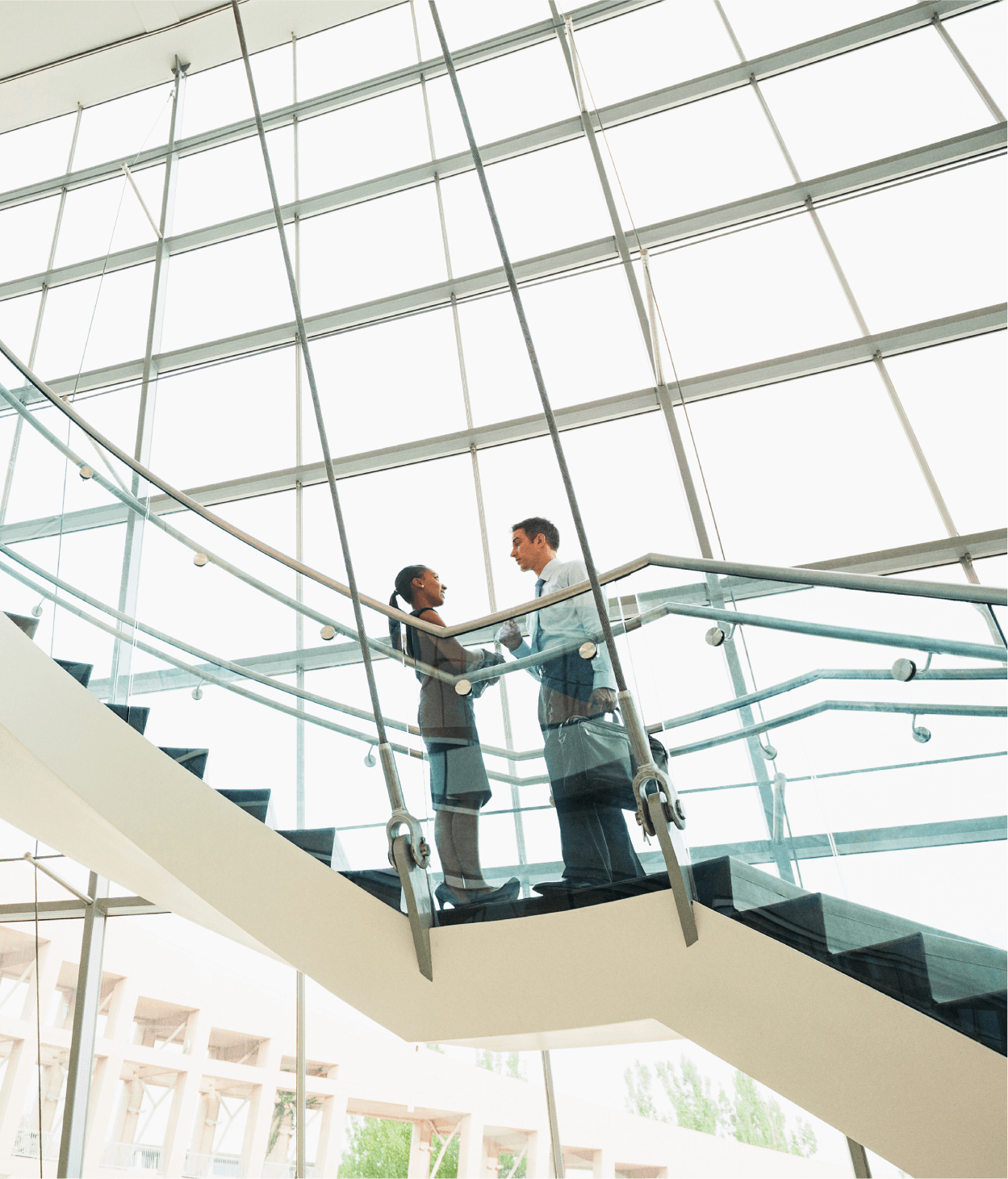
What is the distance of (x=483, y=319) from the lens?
21.9ft

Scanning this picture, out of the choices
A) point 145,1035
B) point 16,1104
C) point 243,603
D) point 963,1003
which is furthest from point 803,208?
point 16,1104

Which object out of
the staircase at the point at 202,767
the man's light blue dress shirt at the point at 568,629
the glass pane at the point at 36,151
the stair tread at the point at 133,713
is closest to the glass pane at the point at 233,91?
the glass pane at the point at 36,151

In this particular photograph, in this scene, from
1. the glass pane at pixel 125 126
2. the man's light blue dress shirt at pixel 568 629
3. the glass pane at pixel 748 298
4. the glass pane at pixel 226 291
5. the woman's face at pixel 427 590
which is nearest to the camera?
the man's light blue dress shirt at pixel 568 629

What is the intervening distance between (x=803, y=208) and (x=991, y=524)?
261 cm

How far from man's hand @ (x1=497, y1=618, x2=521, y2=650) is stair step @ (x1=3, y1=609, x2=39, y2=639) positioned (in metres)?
1.48

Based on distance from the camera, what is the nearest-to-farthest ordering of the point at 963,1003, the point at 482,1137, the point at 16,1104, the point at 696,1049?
the point at 963,1003, the point at 696,1049, the point at 482,1137, the point at 16,1104

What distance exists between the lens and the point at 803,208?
6250 millimetres

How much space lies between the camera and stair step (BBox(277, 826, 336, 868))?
269 centimetres

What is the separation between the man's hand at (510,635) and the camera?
2.71 metres

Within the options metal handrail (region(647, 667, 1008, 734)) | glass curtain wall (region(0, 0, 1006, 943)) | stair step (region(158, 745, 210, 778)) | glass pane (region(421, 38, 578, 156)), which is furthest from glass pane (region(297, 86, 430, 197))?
metal handrail (region(647, 667, 1008, 734))

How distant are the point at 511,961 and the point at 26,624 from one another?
182cm

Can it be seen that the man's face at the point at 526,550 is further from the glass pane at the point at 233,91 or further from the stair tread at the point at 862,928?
the glass pane at the point at 233,91

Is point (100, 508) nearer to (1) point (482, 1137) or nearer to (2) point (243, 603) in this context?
(2) point (243, 603)

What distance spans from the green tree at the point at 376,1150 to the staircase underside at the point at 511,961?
2.21 m
